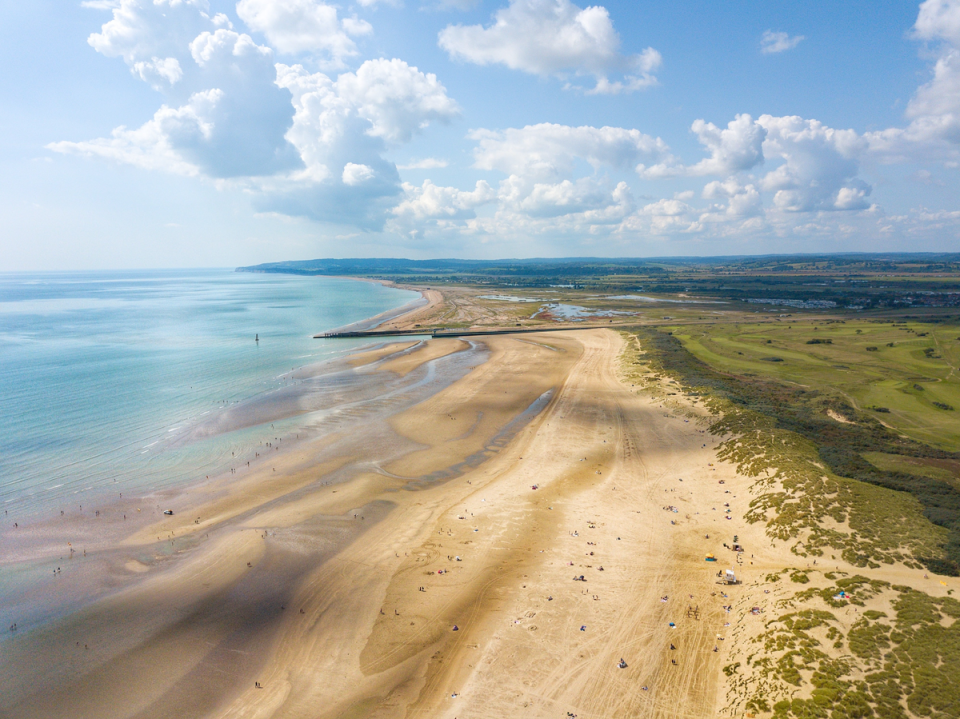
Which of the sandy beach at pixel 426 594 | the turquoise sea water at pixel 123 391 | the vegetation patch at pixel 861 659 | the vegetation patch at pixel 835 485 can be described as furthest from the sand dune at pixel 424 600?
the turquoise sea water at pixel 123 391

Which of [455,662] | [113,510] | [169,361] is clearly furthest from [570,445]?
[169,361]

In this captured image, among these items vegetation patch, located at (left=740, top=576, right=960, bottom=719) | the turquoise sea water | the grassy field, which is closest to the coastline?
vegetation patch, located at (left=740, top=576, right=960, bottom=719)

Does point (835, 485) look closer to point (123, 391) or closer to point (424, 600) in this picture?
point (424, 600)

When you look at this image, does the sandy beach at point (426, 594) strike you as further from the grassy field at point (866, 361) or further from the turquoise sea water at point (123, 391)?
the grassy field at point (866, 361)

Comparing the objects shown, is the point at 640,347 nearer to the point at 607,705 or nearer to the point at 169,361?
the point at 607,705

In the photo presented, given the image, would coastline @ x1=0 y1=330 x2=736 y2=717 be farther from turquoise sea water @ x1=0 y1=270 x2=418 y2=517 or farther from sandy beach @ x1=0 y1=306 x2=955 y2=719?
turquoise sea water @ x1=0 y1=270 x2=418 y2=517

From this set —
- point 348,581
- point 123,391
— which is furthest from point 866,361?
point 123,391
